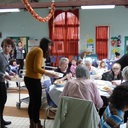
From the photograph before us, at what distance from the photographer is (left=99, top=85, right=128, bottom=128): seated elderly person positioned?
1.60 m

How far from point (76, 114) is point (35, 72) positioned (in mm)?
817

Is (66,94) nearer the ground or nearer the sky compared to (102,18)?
nearer the ground

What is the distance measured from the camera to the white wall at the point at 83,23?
28.8 ft

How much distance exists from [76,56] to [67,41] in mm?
782

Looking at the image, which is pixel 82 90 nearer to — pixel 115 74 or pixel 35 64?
pixel 35 64

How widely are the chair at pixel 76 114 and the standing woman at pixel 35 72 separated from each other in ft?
1.98

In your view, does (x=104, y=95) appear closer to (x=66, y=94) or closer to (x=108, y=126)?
(x=66, y=94)

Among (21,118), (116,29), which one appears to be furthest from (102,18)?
(21,118)

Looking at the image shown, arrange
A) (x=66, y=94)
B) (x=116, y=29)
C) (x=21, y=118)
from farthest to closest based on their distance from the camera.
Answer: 1. (x=116, y=29)
2. (x=21, y=118)
3. (x=66, y=94)

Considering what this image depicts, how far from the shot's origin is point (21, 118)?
357 centimetres

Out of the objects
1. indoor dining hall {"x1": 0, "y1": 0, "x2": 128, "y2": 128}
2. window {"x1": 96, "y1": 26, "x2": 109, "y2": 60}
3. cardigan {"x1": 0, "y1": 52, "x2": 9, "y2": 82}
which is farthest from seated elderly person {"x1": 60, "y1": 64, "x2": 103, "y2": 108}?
window {"x1": 96, "y1": 26, "x2": 109, "y2": 60}

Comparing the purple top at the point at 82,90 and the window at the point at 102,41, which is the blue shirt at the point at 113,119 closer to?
the purple top at the point at 82,90

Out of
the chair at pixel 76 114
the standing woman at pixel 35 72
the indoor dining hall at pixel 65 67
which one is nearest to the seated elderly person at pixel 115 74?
the indoor dining hall at pixel 65 67

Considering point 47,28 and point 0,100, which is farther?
point 47,28
